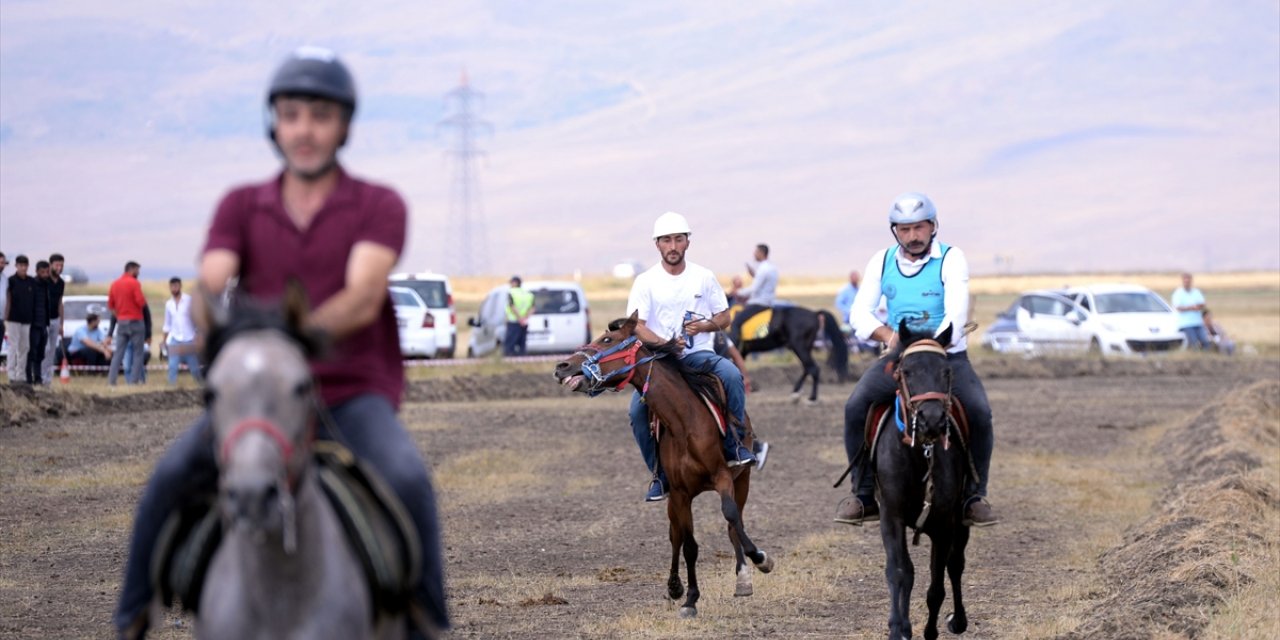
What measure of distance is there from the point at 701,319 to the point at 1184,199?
153 meters

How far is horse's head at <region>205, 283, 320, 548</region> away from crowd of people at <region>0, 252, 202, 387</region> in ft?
53.5

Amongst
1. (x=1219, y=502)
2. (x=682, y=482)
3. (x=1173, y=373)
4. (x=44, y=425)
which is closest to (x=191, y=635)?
(x=682, y=482)

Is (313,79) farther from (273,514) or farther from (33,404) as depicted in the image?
(33,404)

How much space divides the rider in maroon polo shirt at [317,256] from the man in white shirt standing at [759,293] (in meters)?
23.2

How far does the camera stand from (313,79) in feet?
15.8

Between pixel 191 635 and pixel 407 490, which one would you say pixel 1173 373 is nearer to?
pixel 191 635

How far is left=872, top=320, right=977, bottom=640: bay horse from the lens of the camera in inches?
352

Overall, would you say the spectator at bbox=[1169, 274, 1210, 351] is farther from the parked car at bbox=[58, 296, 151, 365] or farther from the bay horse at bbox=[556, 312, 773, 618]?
the bay horse at bbox=[556, 312, 773, 618]

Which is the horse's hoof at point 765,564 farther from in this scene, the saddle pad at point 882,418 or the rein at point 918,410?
the rein at point 918,410

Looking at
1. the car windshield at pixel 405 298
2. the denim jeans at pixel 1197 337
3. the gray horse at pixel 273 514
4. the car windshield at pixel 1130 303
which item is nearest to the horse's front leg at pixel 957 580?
the gray horse at pixel 273 514

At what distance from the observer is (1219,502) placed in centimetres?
1306

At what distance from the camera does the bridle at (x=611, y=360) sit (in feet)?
36.0

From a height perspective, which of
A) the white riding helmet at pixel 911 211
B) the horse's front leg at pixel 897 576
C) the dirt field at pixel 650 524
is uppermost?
the white riding helmet at pixel 911 211

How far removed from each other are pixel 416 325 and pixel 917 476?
2464 centimetres
